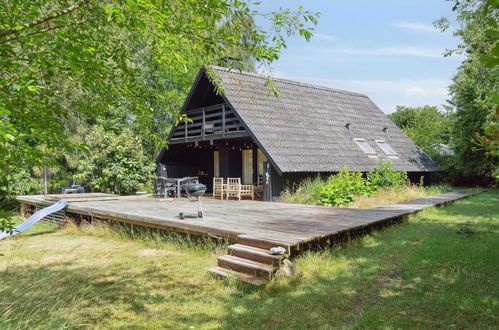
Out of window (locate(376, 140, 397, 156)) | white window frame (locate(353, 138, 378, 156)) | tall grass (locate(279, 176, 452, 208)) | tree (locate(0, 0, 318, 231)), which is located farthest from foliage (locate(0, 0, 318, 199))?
window (locate(376, 140, 397, 156))

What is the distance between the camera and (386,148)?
704 inches

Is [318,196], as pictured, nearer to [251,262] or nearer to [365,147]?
[365,147]

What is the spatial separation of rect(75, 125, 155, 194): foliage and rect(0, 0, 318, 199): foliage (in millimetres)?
12119

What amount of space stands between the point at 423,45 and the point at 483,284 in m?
9.23

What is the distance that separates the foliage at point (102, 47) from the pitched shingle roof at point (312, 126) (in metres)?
7.17

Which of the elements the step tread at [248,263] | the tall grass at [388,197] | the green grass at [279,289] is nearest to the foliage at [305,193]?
the tall grass at [388,197]

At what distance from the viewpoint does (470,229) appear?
7.98 m

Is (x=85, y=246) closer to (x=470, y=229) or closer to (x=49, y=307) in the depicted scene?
(x=49, y=307)

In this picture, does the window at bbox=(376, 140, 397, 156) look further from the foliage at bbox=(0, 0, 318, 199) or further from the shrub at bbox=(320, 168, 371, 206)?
the foliage at bbox=(0, 0, 318, 199)

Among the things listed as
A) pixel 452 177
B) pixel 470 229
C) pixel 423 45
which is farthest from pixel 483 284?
pixel 452 177

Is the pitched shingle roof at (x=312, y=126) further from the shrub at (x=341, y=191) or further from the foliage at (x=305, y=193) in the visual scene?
the shrub at (x=341, y=191)

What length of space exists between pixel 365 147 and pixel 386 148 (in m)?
1.79

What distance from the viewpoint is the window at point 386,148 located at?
690 inches

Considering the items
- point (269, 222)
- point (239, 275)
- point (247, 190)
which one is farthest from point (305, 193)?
point (239, 275)
